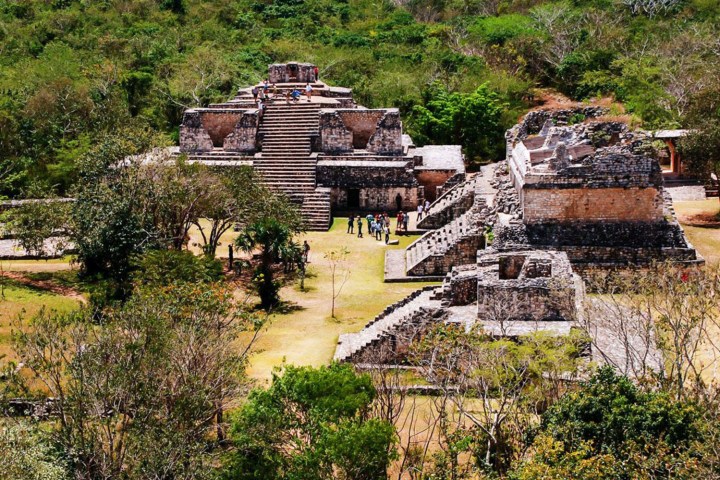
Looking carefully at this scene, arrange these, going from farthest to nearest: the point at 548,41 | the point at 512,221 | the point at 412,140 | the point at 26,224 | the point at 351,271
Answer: the point at 548,41, the point at 412,140, the point at 351,271, the point at 26,224, the point at 512,221

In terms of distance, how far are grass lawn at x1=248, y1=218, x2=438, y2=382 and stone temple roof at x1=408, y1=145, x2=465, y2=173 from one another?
5.00m

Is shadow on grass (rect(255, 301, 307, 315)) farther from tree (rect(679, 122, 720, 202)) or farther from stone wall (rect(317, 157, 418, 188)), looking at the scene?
tree (rect(679, 122, 720, 202))

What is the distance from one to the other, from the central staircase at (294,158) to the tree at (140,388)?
15.9 m

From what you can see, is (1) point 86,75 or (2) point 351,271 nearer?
(2) point 351,271

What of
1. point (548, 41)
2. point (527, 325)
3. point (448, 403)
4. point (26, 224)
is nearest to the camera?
point (448, 403)

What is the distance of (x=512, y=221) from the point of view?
23.3 metres

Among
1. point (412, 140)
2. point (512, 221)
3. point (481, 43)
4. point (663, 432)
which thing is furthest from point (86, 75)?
point (663, 432)

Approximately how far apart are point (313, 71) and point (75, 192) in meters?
17.3

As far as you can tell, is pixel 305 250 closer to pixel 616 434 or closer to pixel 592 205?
pixel 592 205

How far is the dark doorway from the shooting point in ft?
111

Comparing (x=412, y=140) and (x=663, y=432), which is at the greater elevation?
(x=412, y=140)

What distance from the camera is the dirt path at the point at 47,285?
2391 centimetres

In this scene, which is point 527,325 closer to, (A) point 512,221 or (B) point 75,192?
(A) point 512,221

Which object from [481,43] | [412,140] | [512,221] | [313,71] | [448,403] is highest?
[481,43]
